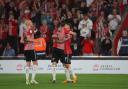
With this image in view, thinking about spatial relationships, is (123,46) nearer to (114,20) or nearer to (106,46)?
(106,46)

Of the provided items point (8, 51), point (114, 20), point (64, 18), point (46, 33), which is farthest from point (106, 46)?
point (8, 51)

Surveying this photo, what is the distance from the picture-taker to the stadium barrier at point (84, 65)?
26.7 m

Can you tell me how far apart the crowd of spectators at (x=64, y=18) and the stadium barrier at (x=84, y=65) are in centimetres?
95

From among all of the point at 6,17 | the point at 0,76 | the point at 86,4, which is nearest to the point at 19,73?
the point at 0,76

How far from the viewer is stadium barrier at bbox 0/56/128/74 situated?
2673 centimetres

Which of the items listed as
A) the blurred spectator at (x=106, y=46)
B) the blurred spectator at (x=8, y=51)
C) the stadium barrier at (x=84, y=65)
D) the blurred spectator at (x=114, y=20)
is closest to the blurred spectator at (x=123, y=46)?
the blurred spectator at (x=106, y=46)

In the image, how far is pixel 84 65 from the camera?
88.4 feet

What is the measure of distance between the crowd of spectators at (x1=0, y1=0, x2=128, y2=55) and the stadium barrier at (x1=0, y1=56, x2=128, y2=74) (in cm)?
95

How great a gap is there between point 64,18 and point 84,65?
2797mm

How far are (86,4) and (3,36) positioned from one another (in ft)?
16.5

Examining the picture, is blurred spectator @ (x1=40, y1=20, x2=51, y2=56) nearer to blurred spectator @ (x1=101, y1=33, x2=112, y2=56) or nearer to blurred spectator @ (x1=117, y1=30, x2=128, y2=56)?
blurred spectator @ (x1=101, y1=33, x2=112, y2=56)

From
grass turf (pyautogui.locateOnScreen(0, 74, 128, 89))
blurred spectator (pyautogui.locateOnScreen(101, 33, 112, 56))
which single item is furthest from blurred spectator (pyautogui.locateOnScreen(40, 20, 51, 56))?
grass turf (pyautogui.locateOnScreen(0, 74, 128, 89))

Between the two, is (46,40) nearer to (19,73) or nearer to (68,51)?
(19,73)

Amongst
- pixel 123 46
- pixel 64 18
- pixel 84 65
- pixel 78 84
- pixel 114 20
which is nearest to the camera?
pixel 78 84
